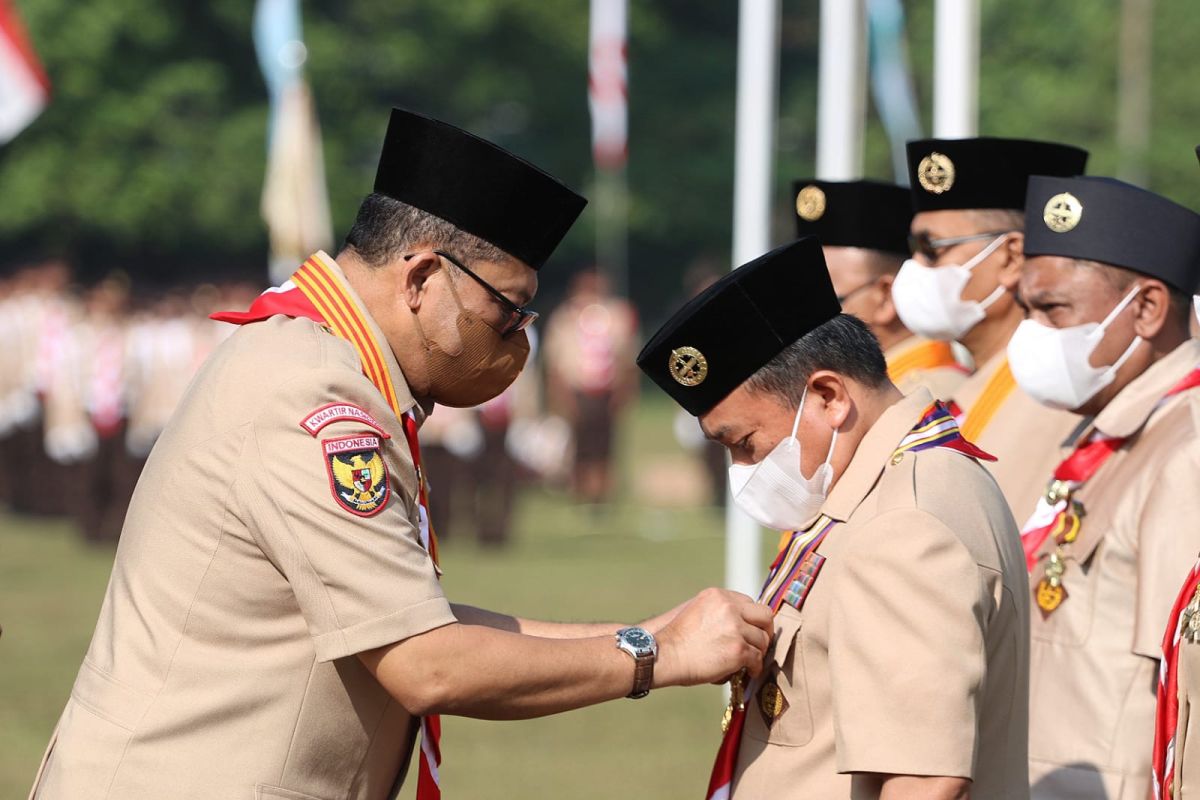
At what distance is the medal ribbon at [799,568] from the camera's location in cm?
344

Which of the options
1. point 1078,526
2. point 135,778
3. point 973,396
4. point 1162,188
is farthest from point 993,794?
point 1162,188

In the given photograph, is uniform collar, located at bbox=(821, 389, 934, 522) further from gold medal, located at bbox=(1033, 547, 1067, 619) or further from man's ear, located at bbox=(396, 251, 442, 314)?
gold medal, located at bbox=(1033, 547, 1067, 619)

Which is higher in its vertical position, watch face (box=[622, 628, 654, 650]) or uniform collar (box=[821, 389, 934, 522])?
uniform collar (box=[821, 389, 934, 522])

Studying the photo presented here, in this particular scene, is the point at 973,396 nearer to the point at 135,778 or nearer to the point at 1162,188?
the point at 135,778

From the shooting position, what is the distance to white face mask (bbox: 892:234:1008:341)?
568 cm

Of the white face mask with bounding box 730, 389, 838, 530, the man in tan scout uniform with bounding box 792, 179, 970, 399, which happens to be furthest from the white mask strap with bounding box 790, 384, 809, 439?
the man in tan scout uniform with bounding box 792, 179, 970, 399

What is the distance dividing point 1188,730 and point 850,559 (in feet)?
2.77

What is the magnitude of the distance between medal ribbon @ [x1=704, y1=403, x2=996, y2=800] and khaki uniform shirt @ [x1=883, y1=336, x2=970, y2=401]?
2.34m

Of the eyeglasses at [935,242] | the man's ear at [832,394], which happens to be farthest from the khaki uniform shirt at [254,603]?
the eyeglasses at [935,242]

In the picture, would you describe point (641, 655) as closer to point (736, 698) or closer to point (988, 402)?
point (736, 698)

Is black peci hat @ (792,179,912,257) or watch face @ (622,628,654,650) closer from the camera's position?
watch face @ (622,628,654,650)

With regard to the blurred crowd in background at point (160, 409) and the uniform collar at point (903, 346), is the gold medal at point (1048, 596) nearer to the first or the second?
the uniform collar at point (903, 346)

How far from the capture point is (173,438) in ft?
11.8

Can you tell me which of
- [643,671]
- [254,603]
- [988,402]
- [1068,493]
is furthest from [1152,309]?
[254,603]
